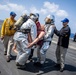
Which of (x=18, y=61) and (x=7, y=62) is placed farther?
(x=7, y=62)

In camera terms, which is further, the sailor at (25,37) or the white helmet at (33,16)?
the white helmet at (33,16)

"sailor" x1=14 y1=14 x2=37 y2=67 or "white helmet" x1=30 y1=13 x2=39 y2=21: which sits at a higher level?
"white helmet" x1=30 y1=13 x2=39 y2=21

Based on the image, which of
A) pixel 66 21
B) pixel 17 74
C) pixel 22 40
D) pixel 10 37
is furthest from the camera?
pixel 10 37

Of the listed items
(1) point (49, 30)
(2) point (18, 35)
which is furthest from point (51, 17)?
(2) point (18, 35)

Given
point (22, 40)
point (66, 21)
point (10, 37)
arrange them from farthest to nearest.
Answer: point (10, 37) < point (66, 21) < point (22, 40)

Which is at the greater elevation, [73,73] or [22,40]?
[22,40]

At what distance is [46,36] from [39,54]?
0.88 m

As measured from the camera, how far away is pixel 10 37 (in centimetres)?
973

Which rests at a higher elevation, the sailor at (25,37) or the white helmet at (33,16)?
the white helmet at (33,16)

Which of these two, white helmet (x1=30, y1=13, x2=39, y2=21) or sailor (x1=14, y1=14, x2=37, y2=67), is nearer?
sailor (x1=14, y1=14, x2=37, y2=67)

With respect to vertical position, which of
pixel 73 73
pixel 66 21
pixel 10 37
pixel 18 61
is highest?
pixel 66 21

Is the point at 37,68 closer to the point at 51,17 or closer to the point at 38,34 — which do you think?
the point at 38,34

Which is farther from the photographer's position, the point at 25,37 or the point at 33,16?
the point at 33,16

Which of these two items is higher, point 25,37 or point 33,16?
point 33,16
